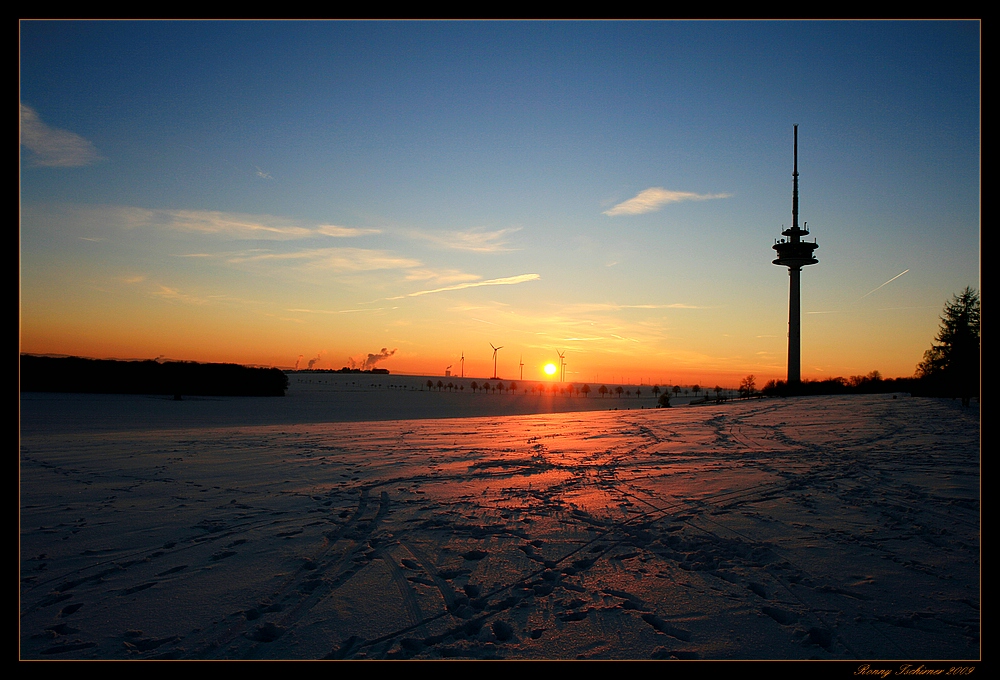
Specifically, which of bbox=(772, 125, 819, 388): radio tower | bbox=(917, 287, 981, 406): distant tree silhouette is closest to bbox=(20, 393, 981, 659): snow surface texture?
bbox=(917, 287, 981, 406): distant tree silhouette

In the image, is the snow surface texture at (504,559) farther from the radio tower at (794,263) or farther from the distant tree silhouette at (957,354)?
the radio tower at (794,263)

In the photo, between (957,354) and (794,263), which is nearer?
(957,354)

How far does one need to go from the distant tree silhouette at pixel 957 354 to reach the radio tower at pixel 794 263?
2158 cm

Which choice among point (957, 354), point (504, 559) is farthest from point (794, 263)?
point (504, 559)

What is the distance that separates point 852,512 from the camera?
8273 mm

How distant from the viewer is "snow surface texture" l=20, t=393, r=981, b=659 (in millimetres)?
4492

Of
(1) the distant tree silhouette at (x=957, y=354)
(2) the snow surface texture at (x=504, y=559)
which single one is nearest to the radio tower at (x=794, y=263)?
(1) the distant tree silhouette at (x=957, y=354)

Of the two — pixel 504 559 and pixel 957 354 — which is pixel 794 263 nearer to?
pixel 957 354

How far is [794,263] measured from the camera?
62.5 meters

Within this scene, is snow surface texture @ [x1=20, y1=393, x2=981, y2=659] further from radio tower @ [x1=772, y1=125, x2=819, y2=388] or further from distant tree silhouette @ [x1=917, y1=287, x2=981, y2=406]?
radio tower @ [x1=772, y1=125, x2=819, y2=388]

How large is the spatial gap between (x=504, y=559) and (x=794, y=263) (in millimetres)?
67571

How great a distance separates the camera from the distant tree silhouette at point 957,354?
1105 inches
